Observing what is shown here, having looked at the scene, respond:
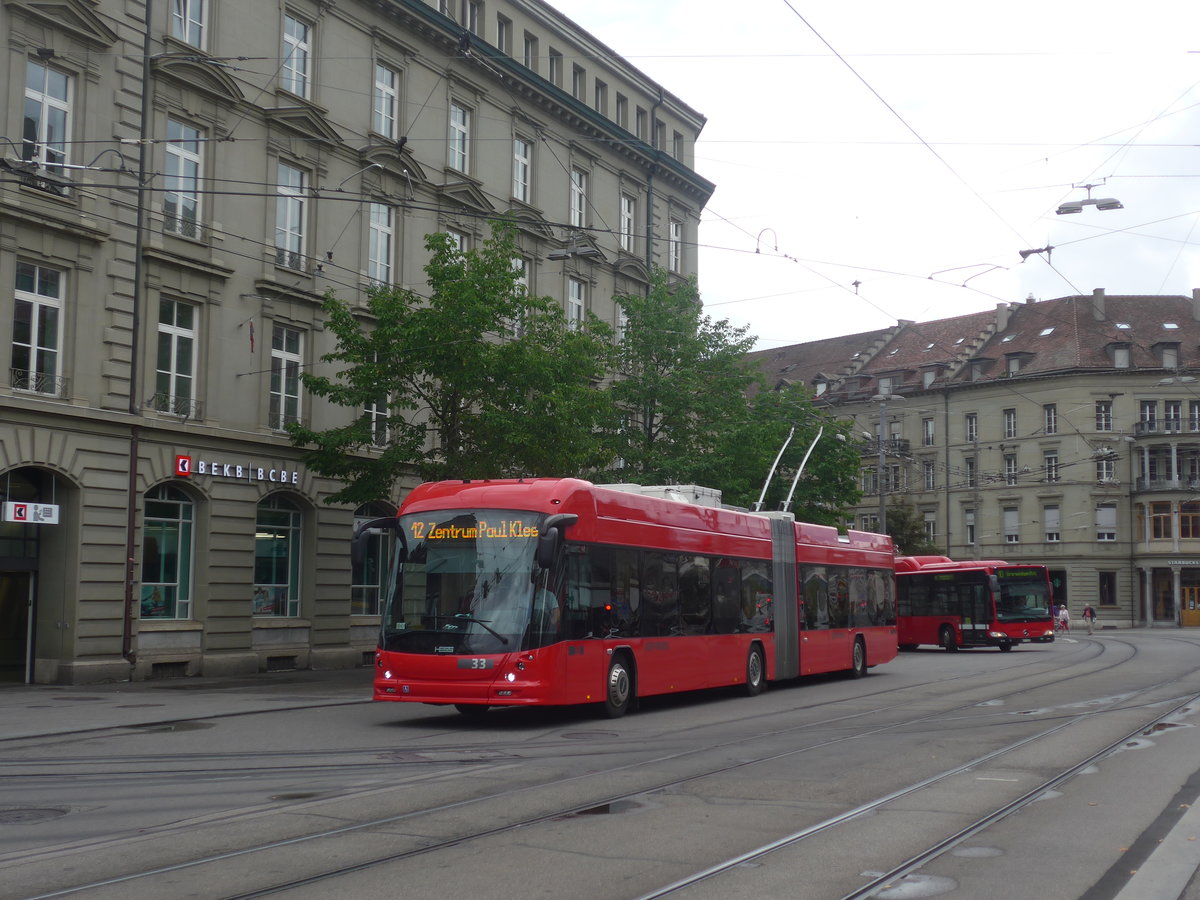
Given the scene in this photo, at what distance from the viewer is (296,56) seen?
29.2 meters

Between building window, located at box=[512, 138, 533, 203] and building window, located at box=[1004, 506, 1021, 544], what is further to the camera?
building window, located at box=[1004, 506, 1021, 544]

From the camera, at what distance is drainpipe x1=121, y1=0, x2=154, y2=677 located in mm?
24344

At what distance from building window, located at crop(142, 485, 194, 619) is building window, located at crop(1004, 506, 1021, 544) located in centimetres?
5999

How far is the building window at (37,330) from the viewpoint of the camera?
896 inches

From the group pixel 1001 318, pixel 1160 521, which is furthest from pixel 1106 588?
pixel 1001 318

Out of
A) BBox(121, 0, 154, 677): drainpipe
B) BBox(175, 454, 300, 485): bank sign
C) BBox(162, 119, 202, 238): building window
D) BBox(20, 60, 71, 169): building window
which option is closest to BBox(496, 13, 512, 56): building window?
BBox(162, 119, 202, 238): building window

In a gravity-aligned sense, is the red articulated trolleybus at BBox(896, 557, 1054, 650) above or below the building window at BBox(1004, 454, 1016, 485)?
below

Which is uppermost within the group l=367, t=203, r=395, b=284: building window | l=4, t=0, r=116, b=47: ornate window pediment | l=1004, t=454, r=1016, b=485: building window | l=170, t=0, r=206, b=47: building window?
l=170, t=0, r=206, b=47: building window

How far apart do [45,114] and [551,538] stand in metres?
13.9

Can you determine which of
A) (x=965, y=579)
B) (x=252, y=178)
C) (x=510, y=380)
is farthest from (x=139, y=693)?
(x=965, y=579)

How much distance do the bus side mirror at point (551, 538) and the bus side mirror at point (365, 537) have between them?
186 cm

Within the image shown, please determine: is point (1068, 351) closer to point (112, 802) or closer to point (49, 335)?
point (49, 335)

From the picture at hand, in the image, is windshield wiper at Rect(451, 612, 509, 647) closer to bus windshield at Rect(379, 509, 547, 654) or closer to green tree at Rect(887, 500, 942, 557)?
bus windshield at Rect(379, 509, 547, 654)

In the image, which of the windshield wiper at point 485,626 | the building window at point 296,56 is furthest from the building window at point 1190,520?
the windshield wiper at point 485,626
